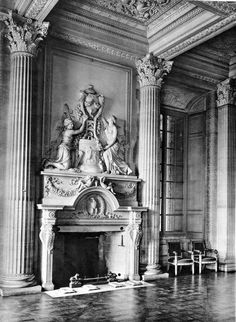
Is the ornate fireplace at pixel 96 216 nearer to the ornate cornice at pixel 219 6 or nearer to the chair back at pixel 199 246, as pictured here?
the chair back at pixel 199 246

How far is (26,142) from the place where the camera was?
7.58 meters

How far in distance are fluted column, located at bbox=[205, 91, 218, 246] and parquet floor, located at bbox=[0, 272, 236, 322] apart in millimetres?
3158

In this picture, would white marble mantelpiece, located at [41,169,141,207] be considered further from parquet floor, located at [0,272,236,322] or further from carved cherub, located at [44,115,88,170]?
parquet floor, located at [0,272,236,322]

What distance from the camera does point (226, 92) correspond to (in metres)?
11.4

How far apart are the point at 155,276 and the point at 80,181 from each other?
2.97 m

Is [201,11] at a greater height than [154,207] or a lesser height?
greater

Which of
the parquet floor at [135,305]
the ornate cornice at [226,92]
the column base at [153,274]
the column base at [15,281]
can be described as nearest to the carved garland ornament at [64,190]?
the column base at [15,281]

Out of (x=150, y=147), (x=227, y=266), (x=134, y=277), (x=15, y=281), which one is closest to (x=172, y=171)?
(x=150, y=147)

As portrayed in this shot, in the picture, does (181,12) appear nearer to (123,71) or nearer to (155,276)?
(123,71)

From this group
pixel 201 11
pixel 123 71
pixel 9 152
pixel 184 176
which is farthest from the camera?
pixel 184 176

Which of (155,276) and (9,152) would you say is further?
(155,276)

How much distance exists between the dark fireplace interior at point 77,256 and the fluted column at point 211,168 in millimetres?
3737

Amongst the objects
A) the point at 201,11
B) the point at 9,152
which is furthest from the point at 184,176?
the point at 9,152

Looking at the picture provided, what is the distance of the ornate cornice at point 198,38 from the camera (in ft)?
25.3
